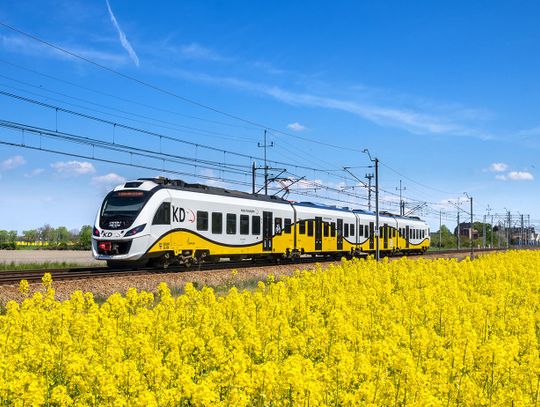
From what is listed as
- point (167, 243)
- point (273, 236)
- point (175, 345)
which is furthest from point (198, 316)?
point (273, 236)

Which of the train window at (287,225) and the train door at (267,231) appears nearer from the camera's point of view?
the train door at (267,231)

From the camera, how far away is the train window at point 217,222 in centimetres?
2344

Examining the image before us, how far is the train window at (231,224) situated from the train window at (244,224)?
1.86 ft

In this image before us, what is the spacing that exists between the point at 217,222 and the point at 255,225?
322 cm

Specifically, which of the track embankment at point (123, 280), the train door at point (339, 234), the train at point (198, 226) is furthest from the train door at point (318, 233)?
the track embankment at point (123, 280)

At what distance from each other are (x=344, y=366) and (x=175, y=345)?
1.99 meters

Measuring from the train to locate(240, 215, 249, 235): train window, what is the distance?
4cm

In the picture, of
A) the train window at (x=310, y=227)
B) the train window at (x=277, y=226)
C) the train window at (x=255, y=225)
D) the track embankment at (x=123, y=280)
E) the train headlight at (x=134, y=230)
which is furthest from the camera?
the train window at (x=310, y=227)

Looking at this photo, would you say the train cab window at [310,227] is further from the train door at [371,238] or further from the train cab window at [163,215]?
the train cab window at [163,215]

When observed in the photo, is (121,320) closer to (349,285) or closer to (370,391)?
(370,391)

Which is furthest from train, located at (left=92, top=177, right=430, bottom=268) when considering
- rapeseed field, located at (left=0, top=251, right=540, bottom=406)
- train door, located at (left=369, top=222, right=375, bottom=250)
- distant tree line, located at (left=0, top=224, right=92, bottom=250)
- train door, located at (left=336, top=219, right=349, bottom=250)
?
distant tree line, located at (left=0, top=224, right=92, bottom=250)

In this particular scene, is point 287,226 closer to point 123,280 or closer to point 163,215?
point 163,215

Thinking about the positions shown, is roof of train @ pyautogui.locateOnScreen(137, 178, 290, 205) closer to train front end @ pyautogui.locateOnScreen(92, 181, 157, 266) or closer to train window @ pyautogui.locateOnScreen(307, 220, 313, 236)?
train front end @ pyautogui.locateOnScreen(92, 181, 157, 266)

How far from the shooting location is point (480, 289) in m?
14.8
